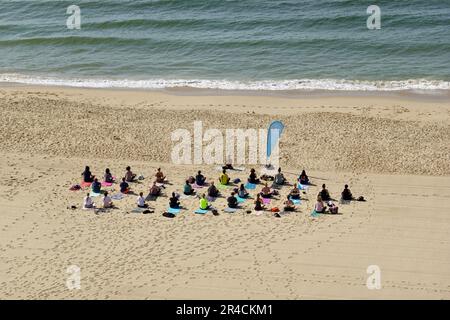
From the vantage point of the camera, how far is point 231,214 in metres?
22.5

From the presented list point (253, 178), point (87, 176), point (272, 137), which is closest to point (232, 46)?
point (272, 137)

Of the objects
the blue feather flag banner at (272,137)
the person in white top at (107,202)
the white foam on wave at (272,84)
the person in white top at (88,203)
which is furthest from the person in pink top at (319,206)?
the white foam on wave at (272,84)

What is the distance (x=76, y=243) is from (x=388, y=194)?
10.5 m

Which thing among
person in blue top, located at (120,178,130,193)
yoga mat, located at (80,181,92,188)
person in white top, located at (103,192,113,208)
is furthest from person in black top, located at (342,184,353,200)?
yoga mat, located at (80,181,92,188)

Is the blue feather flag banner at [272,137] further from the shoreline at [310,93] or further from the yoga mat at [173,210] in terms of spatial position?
the shoreline at [310,93]

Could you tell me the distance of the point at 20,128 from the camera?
97.6ft

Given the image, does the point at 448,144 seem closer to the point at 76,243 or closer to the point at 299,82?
the point at 299,82

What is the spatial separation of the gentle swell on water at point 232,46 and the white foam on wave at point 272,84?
51mm

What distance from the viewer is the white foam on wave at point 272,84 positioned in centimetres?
3400

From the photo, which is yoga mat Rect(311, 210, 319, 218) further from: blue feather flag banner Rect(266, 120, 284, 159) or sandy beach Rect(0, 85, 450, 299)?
blue feather flag banner Rect(266, 120, 284, 159)

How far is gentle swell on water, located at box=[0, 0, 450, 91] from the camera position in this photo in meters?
35.8

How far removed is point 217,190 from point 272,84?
12.2 meters
